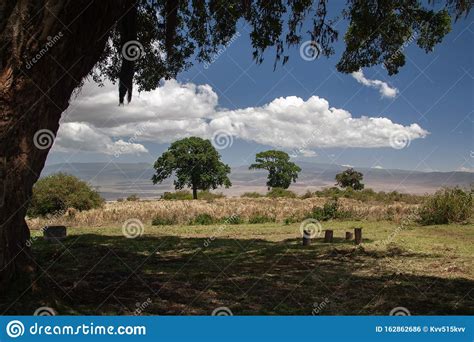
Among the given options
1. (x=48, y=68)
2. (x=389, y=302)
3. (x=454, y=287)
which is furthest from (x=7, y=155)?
(x=454, y=287)

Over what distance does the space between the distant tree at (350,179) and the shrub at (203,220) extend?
179 ft

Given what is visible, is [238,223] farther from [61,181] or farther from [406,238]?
[61,181]

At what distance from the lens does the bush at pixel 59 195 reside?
29.3 meters

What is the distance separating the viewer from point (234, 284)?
820cm

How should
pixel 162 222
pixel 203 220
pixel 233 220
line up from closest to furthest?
pixel 162 222 → pixel 203 220 → pixel 233 220

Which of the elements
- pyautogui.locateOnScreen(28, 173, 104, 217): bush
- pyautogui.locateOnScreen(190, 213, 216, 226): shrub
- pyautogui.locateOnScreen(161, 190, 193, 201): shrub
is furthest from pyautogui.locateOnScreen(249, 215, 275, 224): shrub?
pyautogui.locateOnScreen(161, 190, 193, 201): shrub

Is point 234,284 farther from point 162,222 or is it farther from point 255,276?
point 162,222

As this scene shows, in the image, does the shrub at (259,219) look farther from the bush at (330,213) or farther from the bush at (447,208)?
the bush at (447,208)

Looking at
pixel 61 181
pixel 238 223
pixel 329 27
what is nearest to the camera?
pixel 329 27

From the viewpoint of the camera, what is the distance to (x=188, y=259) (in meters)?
11.4

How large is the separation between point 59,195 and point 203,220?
12122 millimetres

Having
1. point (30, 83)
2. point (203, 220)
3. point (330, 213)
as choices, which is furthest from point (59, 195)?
point (30, 83)

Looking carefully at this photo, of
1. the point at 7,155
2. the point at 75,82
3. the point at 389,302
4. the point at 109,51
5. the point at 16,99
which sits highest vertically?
the point at 109,51

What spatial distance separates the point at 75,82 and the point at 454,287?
7.86 m
